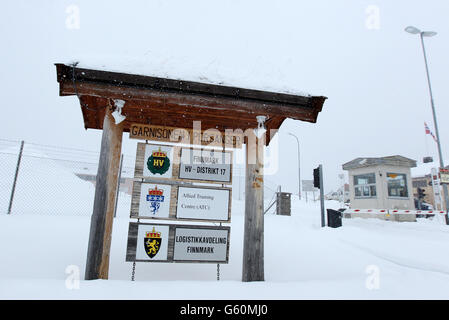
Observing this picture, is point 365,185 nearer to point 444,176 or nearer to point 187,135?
point 444,176

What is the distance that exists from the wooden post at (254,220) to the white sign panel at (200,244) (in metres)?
0.46

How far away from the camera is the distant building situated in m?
13.3

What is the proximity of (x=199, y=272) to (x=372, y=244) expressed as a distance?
4878 mm

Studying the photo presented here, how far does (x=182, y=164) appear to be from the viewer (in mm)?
4324

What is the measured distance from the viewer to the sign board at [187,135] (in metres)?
4.34

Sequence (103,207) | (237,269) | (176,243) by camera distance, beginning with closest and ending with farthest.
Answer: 1. (103,207)
2. (176,243)
3. (237,269)

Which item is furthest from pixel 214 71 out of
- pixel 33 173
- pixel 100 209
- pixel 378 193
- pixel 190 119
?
pixel 33 173

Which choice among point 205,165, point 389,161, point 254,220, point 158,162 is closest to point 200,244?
point 254,220

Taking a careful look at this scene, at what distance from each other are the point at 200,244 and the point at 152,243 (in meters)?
0.77

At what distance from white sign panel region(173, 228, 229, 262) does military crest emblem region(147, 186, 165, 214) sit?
1.63 ft

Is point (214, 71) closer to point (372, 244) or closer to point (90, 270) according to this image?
point (90, 270)

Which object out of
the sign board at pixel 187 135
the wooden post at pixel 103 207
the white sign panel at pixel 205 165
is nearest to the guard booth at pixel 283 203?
the sign board at pixel 187 135

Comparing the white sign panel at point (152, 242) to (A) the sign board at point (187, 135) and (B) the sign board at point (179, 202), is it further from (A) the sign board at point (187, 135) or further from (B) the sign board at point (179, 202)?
(A) the sign board at point (187, 135)
